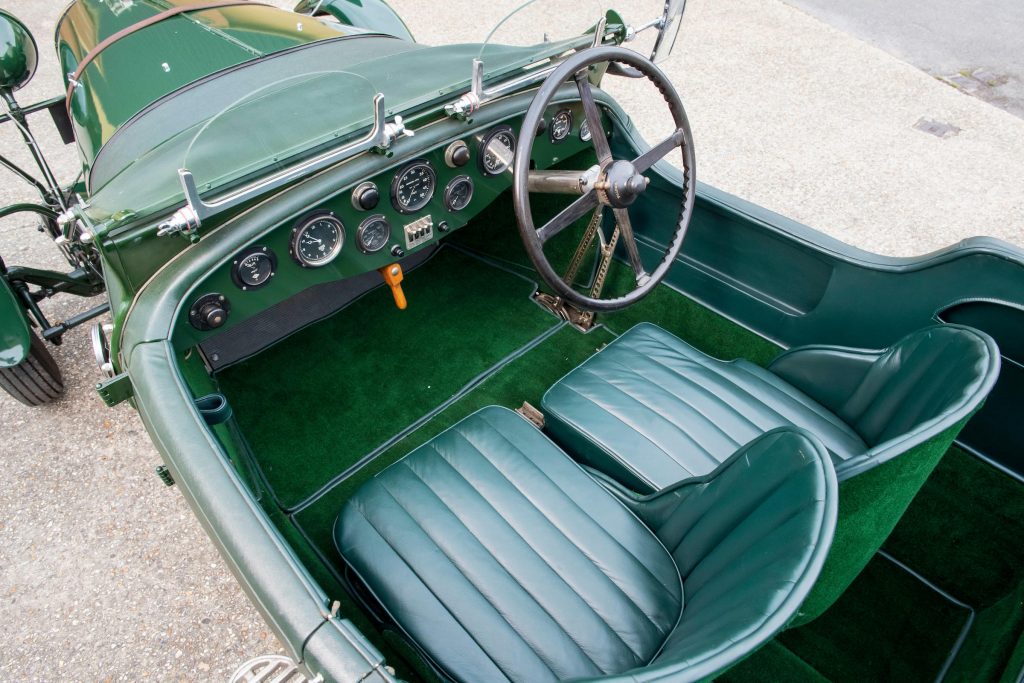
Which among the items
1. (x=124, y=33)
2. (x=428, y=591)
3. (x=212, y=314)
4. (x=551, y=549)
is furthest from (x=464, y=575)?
(x=124, y=33)

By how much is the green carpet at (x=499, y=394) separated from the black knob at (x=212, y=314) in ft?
2.62

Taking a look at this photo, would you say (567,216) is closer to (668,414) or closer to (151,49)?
(668,414)

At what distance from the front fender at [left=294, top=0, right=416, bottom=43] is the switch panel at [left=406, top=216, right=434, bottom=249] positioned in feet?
4.73

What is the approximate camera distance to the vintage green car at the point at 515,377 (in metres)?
1.40

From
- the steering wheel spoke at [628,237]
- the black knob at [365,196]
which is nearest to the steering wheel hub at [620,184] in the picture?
the steering wheel spoke at [628,237]

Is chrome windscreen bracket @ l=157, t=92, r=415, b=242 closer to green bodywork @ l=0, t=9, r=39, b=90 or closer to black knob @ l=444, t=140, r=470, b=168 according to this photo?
black knob @ l=444, t=140, r=470, b=168

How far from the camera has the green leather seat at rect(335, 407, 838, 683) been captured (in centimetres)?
133

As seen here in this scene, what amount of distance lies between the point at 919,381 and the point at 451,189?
154 centimetres

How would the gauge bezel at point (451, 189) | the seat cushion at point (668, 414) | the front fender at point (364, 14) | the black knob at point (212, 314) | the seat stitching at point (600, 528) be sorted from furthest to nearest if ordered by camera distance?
the front fender at point (364, 14), the gauge bezel at point (451, 189), the seat cushion at point (668, 414), the black knob at point (212, 314), the seat stitching at point (600, 528)

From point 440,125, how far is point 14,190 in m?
3.38

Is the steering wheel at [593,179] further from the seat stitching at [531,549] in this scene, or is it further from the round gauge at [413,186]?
Answer: the seat stitching at [531,549]

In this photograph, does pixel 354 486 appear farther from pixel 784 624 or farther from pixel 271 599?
pixel 784 624

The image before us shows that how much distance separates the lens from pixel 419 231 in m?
2.26

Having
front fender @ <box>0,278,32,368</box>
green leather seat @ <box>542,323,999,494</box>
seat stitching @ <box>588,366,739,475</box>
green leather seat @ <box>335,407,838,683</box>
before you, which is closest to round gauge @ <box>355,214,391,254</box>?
green leather seat @ <box>335,407,838,683</box>
